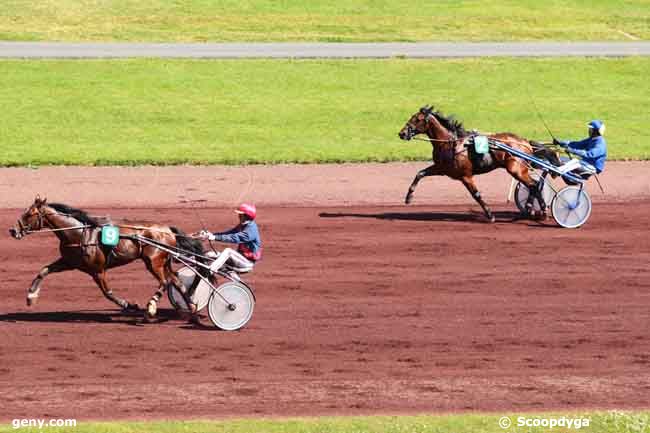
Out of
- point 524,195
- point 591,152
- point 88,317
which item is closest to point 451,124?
point 524,195

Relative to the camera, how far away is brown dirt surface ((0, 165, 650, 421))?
1527 cm

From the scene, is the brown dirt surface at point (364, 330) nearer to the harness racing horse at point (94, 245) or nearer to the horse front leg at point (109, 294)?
the horse front leg at point (109, 294)

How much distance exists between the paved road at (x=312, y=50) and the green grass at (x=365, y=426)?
22.2 meters

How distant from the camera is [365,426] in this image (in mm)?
13938

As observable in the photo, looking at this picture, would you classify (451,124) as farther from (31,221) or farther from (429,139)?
(31,221)

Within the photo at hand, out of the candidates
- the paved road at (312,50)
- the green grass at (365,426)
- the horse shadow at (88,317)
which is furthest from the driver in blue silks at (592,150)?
the paved road at (312,50)

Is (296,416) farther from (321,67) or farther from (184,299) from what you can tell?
(321,67)

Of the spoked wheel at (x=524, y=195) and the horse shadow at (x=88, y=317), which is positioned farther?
the spoked wheel at (x=524, y=195)

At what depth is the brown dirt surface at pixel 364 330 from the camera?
1527cm

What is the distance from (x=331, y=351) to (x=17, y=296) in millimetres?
4601

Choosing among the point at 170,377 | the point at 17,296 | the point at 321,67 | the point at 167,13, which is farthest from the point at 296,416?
the point at 167,13

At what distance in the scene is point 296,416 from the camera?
1460 cm

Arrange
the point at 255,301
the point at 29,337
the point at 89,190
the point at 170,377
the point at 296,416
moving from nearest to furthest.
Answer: the point at 296,416 → the point at 170,377 → the point at 29,337 → the point at 255,301 → the point at 89,190

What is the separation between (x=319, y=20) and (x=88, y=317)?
924 inches
